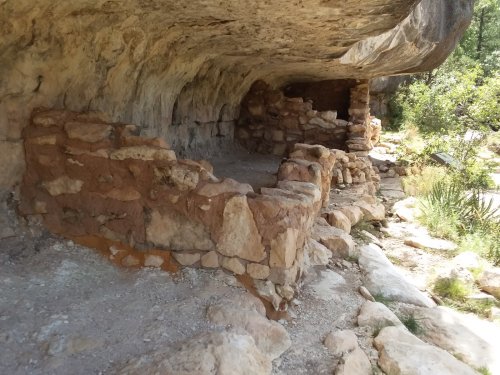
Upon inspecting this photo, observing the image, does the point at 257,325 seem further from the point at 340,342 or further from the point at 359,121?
the point at 359,121

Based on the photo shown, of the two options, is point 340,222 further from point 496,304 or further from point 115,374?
point 115,374

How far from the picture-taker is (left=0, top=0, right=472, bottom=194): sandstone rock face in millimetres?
2203

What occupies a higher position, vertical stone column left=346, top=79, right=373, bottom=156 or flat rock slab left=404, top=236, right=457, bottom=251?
vertical stone column left=346, top=79, right=373, bottom=156

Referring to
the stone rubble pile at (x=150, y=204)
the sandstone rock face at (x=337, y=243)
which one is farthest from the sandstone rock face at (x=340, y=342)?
the sandstone rock face at (x=337, y=243)

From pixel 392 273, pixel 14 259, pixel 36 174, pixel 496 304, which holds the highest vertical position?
pixel 36 174

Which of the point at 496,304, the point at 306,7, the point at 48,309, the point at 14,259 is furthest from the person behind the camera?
the point at 496,304

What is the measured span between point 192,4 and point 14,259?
1689mm

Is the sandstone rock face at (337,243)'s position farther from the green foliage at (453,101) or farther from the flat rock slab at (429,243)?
the green foliage at (453,101)

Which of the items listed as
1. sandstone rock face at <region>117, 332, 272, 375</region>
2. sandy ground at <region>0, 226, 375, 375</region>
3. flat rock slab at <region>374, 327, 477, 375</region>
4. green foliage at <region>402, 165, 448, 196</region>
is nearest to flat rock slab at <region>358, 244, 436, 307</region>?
sandy ground at <region>0, 226, 375, 375</region>

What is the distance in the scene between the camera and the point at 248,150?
20.8 ft

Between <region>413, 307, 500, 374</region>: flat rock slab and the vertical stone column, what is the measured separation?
3.74m

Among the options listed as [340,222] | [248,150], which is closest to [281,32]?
[340,222]

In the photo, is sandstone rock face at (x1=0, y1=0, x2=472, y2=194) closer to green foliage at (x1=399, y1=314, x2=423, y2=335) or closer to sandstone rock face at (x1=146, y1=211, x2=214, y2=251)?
sandstone rock face at (x1=146, y1=211, x2=214, y2=251)

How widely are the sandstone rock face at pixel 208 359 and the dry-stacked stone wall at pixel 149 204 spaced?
502 mm
